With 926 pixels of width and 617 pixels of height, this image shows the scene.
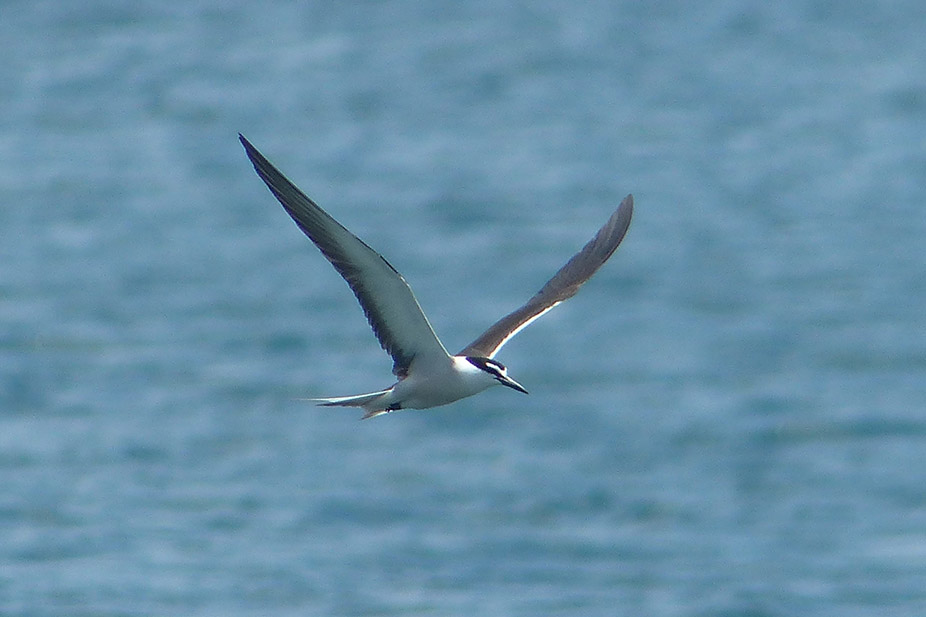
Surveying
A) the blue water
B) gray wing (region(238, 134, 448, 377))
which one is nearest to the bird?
gray wing (region(238, 134, 448, 377))

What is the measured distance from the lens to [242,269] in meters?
24.2

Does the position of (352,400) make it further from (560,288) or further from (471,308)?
(471,308)

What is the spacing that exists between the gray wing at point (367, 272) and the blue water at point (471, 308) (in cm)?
788

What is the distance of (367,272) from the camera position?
809 cm

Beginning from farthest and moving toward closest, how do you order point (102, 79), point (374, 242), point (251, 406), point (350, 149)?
1. point (102, 79)
2. point (350, 149)
3. point (374, 242)
4. point (251, 406)

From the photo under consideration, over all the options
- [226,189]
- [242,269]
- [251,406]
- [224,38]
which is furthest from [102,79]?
[251,406]

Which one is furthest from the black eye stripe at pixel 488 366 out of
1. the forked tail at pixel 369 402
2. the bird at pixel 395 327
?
the forked tail at pixel 369 402

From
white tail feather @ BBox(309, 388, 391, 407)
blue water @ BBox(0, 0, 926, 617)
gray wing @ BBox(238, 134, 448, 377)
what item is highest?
blue water @ BBox(0, 0, 926, 617)

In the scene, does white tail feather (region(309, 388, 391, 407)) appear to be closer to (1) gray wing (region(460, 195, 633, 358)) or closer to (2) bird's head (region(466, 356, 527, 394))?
(2) bird's head (region(466, 356, 527, 394))

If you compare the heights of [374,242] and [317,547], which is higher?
[374,242]

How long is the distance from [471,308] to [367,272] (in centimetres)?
1356

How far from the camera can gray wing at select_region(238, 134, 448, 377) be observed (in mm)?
7887

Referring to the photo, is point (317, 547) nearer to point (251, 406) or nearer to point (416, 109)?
point (251, 406)

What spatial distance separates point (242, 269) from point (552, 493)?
26.2ft
